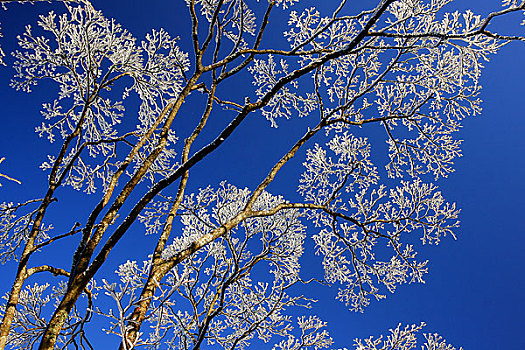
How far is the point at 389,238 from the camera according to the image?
252 inches

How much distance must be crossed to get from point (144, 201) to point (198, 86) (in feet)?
7.80

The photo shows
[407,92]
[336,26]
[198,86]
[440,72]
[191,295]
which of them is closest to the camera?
[198,86]

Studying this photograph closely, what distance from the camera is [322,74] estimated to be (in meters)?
6.44

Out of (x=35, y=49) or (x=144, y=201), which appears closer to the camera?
(x=144, y=201)

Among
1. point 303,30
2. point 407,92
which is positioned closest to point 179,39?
point 303,30

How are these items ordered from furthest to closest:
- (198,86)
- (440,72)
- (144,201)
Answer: (440,72), (198,86), (144,201)

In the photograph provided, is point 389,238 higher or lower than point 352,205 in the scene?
lower

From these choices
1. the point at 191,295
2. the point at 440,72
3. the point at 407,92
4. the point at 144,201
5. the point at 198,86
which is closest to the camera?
the point at 144,201

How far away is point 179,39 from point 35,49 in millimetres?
2845

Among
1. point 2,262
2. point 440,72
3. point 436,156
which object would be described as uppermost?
point 440,72

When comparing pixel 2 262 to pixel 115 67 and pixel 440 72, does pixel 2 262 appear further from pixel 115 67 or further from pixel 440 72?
pixel 440 72

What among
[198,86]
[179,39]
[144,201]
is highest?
[179,39]

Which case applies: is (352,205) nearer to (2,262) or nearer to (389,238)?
(389,238)

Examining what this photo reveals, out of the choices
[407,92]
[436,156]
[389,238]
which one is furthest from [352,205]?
[407,92]
